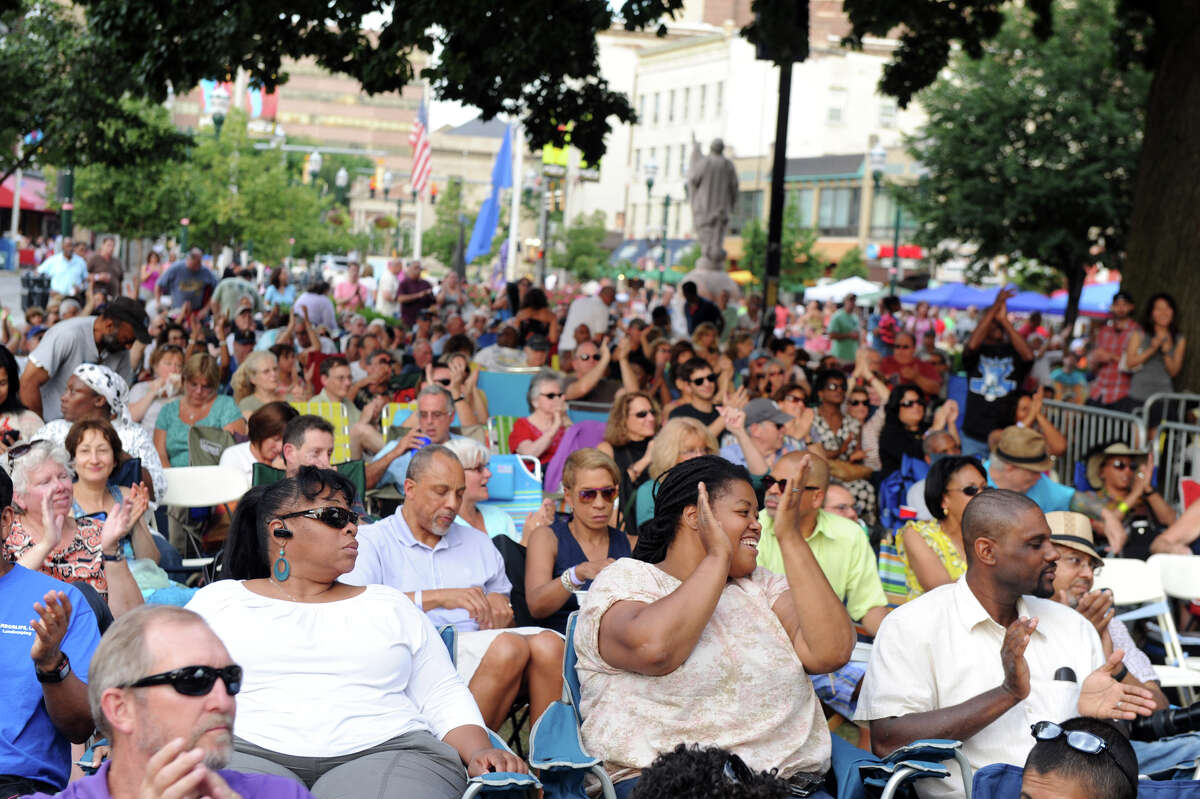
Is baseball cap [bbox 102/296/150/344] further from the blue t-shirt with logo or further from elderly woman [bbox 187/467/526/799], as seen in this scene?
the blue t-shirt with logo

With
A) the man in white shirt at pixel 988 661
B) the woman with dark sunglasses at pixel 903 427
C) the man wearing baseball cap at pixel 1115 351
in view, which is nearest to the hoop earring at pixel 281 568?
the man in white shirt at pixel 988 661

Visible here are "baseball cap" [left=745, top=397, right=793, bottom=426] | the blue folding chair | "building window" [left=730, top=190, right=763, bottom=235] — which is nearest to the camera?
the blue folding chair

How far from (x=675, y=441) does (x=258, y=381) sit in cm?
367

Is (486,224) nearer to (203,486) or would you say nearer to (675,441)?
(203,486)

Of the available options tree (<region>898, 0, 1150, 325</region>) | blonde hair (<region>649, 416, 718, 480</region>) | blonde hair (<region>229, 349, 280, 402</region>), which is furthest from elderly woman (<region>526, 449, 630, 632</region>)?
tree (<region>898, 0, 1150, 325</region>)

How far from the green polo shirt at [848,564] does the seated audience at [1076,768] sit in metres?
2.48

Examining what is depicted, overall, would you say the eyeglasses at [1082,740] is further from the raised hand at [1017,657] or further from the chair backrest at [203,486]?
the chair backrest at [203,486]

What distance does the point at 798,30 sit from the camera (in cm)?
1341

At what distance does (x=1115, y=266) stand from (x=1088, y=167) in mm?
2723

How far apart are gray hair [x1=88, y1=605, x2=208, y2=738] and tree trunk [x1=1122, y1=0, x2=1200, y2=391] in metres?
11.5

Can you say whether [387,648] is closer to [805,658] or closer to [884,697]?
[805,658]

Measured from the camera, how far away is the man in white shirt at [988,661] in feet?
14.2

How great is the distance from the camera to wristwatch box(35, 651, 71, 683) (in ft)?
11.9

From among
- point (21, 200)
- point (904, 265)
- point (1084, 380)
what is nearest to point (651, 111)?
point (904, 265)
